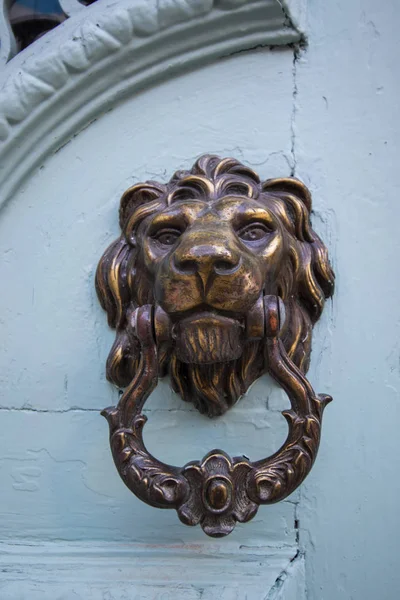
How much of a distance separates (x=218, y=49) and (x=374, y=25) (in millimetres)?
181

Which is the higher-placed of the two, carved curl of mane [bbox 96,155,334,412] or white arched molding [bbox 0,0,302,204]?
white arched molding [bbox 0,0,302,204]

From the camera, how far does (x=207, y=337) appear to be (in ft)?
1.56

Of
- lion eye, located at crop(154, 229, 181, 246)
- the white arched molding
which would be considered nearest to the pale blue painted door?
the white arched molding

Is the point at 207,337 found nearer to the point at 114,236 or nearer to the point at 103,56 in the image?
the point at 114,236

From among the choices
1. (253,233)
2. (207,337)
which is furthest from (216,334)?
(253,233)

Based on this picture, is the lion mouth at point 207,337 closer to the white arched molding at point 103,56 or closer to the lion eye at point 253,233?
the lion eye at point 253,233

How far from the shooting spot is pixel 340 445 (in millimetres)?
591

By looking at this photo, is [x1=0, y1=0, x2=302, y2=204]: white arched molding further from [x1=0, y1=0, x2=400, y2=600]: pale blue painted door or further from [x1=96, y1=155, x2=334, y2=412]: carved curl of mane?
[x1=96, y1=155, x2=334, y2=412]: carved curl of mane

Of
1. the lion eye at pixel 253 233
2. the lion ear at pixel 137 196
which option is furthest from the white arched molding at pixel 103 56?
the lion eye at pixel 253 233

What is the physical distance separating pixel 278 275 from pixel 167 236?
0.38 ft

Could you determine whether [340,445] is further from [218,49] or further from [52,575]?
[218,49]

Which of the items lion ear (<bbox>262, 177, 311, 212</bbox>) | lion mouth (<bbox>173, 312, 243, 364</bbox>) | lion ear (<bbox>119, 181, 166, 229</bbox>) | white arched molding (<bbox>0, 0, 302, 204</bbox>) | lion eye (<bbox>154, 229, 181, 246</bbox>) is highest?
white arched molding (<bbox>0, 0, 302, 204</bbox>)

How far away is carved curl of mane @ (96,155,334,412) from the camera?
21.7 inches

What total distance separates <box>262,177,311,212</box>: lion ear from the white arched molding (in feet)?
0.57
